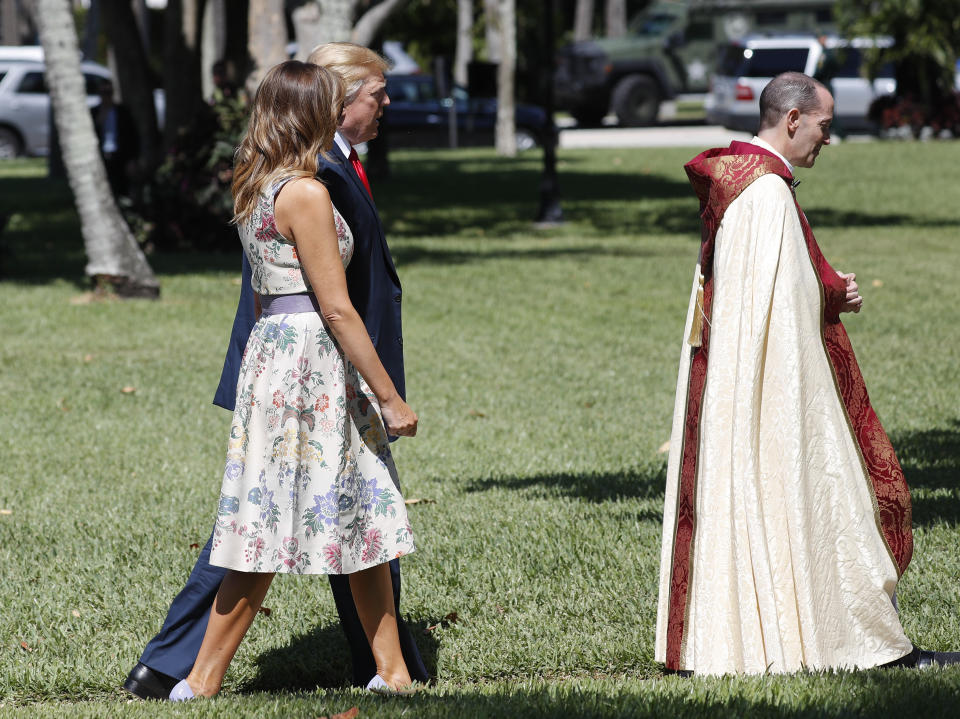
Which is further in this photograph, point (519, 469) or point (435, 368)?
point (435, 368)

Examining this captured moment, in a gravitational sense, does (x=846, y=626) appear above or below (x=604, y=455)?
above

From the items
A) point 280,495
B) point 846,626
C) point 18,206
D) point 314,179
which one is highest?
point 314,179

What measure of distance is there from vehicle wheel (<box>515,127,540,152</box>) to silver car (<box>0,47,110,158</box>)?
9477 mm

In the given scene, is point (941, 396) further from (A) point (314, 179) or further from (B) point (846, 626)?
(A) point (314, 179)

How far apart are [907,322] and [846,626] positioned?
7.16 m

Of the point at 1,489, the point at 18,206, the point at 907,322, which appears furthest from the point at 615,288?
the point at 18,206

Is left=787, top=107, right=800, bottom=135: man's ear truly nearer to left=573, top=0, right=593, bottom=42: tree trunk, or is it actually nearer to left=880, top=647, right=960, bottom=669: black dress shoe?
left=880, top=647, right=960, bottom=669: black dress shoe

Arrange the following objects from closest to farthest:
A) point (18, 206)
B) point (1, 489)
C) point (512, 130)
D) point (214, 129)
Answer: point (1, 489)
point (214, 129)
point (18, 206)
point (512, 130)

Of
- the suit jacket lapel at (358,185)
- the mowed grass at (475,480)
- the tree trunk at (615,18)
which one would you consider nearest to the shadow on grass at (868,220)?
the mowed grass at (475,480)

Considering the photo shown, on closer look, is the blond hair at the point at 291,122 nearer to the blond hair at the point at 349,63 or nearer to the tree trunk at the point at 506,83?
the blond hair at the point at 349,63

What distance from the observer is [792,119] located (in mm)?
3588

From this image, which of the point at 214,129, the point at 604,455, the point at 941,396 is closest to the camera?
the point at 604,455

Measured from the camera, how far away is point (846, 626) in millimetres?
3635

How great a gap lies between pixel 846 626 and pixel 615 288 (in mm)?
8706
